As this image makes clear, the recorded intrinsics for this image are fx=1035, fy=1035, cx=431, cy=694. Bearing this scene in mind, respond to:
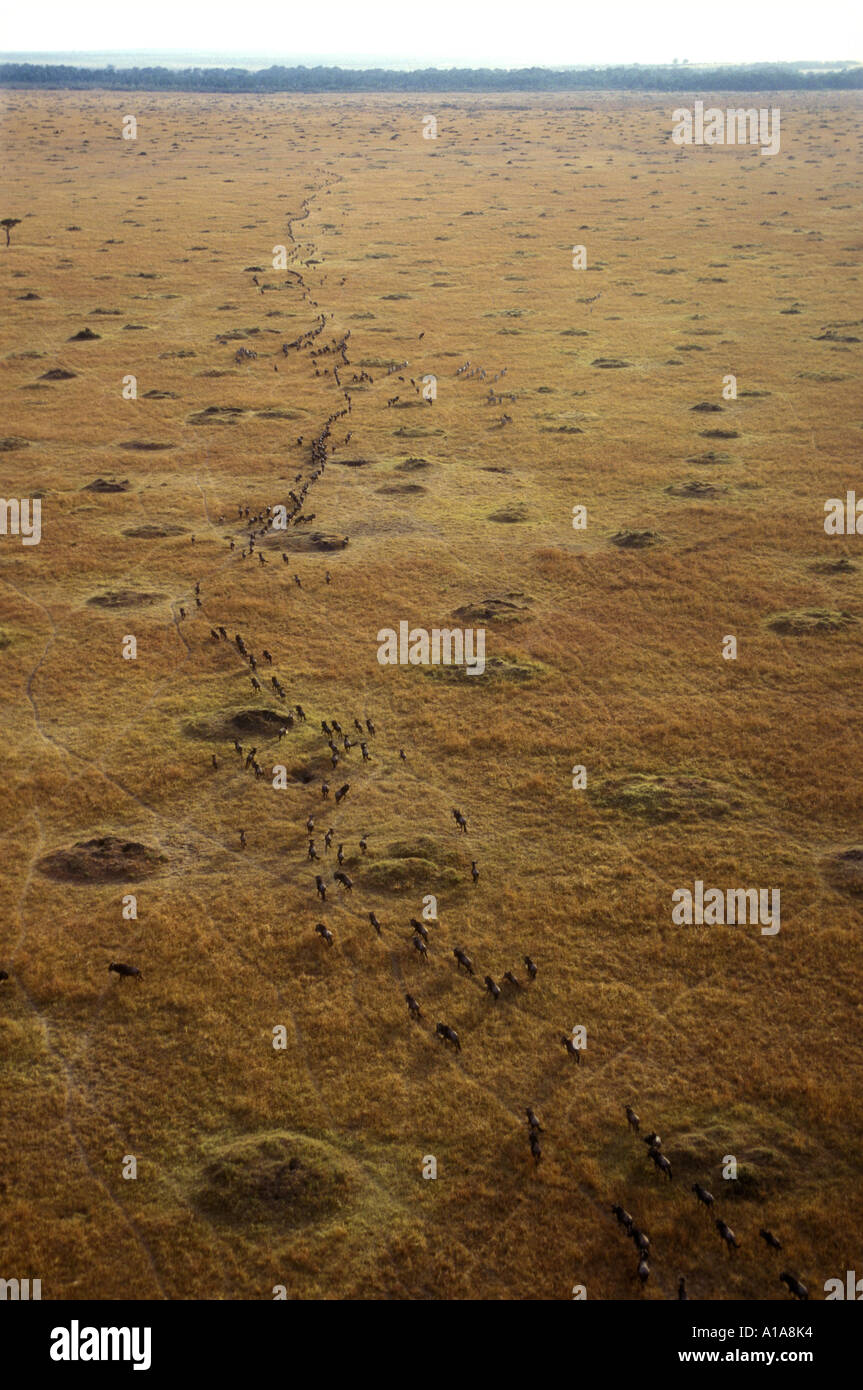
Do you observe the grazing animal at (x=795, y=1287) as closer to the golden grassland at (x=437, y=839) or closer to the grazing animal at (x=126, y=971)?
the golden grassland at (x=437, y=839)

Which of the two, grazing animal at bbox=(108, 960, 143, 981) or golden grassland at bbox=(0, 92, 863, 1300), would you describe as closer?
golden grassland at bbox=(0, 92, 863, 1300)

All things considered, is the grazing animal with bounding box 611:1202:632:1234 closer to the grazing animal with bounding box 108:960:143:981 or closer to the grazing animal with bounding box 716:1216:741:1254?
the grazing animal with bounding box 716:1216:741:1254

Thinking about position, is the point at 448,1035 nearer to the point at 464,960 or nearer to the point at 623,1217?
the point at 464,960

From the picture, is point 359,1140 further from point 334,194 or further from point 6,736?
point 334,194

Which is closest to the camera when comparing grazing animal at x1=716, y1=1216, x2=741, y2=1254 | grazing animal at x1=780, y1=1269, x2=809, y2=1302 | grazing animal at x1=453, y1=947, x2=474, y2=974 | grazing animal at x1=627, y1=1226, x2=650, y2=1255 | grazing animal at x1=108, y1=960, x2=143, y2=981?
grazing animal at x1=780, y1=1269, x2=809, y2=1302

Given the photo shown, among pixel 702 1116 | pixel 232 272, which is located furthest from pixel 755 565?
pixel 232 272

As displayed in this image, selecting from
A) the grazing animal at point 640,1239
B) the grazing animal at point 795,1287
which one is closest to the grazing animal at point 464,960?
the grazing animal at point 640,1239

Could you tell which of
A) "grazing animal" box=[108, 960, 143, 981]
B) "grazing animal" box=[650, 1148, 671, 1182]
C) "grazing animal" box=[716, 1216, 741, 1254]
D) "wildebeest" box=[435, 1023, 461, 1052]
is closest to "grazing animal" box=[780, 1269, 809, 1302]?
"grazing animal" box=[716, 1216, 741, 1254]
